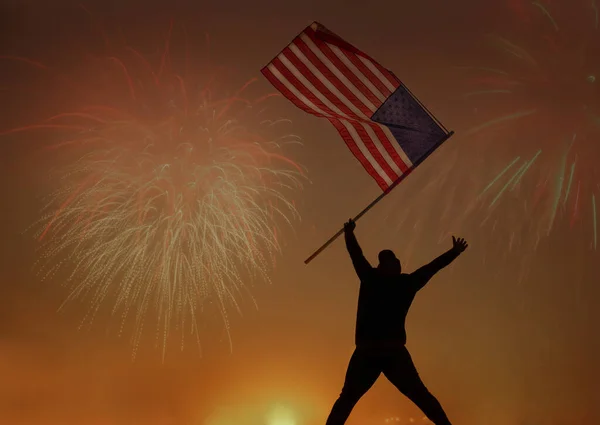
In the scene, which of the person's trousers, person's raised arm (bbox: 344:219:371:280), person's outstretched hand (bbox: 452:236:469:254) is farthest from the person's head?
the person's trousers

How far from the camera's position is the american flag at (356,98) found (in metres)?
7.68

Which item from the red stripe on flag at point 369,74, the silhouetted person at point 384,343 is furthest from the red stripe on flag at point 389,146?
the silhouetted person at point 384,343

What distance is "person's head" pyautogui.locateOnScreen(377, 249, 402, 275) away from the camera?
6.03 metres

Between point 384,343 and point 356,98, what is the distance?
9.90 feet

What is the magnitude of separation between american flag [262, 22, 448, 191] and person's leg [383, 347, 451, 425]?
2.27 m

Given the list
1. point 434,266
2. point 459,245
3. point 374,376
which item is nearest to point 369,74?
point 459,245

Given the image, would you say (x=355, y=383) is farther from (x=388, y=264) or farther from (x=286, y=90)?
(x=286, y=90)

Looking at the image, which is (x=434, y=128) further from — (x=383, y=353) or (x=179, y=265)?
(x=179, y=265)

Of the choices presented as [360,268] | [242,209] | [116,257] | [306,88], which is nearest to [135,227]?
[116,257]

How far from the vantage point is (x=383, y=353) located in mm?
5820

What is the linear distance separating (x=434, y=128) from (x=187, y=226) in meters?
7.96

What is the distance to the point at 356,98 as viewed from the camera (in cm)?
788

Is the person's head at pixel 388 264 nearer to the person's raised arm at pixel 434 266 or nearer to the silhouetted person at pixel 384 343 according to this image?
the silhouetted person at pixel 384 343

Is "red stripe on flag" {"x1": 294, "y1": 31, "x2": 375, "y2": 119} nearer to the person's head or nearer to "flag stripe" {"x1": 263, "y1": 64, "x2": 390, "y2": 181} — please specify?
"flag stripe" {"x1": 263, "y1": 64, "x2": 390, "y2": 181}
